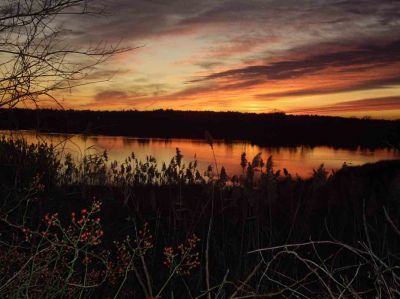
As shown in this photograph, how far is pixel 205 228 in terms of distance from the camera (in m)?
6.89

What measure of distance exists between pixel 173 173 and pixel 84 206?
167 centimetres

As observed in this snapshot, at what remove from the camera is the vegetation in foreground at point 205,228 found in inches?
176

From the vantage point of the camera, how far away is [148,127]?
176ft

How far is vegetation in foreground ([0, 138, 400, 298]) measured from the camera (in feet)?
14.7

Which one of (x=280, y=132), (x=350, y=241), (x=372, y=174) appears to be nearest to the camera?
(x=350, y=241)

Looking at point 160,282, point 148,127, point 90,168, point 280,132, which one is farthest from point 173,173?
point 148,127

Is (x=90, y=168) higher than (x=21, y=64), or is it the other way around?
(x=21, y=64)

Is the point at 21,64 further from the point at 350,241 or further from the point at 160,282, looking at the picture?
the point at 350,241

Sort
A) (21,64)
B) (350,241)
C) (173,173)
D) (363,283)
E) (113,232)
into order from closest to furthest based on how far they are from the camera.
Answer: (363,283), (21,64), (350,241), (113,232), (173,173)

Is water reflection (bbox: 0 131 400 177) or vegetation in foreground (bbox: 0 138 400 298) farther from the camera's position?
water reflection (bbox: 0 131 400 177)

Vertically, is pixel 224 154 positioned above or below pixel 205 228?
below

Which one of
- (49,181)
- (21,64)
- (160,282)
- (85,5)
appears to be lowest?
(160,282)

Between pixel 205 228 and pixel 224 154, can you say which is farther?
pixel 224 154

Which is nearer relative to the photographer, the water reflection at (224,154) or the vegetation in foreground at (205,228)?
the vegetation in foreground at (205,228)
